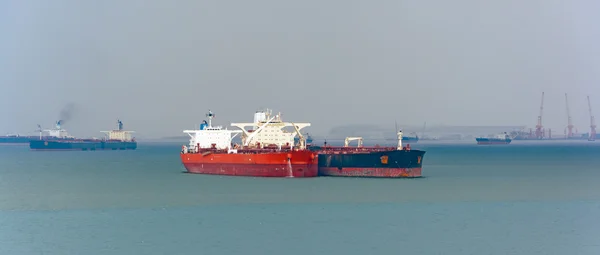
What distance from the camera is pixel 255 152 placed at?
7006cm

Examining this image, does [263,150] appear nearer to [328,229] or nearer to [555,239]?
[328,229]

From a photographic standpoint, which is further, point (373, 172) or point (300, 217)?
point (373, 172)

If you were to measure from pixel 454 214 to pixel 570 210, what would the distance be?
26.1 feet

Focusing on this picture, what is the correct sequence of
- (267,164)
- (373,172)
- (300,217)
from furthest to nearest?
(373,172), (267,164), (300,217)

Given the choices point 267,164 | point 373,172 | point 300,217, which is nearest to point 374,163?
point 373,172

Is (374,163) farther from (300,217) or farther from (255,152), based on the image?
(300,217)

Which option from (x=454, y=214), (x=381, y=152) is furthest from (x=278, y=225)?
(x=381, y=152)

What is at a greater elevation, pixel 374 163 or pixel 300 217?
pixel 374 163

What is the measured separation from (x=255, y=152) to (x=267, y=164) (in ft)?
10.8

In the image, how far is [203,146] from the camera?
267 feet

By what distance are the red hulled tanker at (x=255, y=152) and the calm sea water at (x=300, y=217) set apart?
1.37m

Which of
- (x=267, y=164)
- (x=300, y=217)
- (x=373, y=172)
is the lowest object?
(x=300, y=217)

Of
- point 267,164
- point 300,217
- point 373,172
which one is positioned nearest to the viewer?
point 300,217

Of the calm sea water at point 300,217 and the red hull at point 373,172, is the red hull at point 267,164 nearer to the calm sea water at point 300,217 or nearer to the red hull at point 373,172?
the calm sea water at point 300,217
